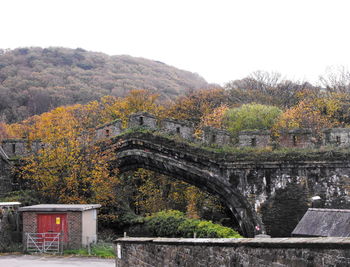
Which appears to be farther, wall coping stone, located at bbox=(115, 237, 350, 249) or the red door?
the red door

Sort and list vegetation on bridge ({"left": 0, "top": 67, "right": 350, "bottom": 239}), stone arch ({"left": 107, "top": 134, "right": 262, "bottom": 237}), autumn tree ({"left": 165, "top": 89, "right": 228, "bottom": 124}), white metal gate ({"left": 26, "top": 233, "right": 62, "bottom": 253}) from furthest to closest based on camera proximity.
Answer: autumn tree ({"left": 165, "top": 89, "right": 228, "bottom": 124}) < vegetation on bridge ({"left": 0, "top": 67, "right": 350, "bottom": 239}) < stone arch ({"left": 107, "top": 134, "right": 262, "bottom": 237}) < white metal gate ({"left": 26, "top": 233, "right": 62, "bottom": 253})

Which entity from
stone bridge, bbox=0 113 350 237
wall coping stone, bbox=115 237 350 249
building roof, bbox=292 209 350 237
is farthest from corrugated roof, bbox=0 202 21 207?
wall coping stone, bbox=115 237 350 249

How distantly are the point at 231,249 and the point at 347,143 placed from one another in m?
13.4

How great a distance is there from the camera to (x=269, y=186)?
60.5 ft

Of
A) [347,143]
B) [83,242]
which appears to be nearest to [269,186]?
[347,143]

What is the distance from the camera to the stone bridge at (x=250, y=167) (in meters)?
17.9

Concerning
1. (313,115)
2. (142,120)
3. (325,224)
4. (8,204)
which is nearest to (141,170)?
(142,120)

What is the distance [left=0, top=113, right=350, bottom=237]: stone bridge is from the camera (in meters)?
Result: 17.9

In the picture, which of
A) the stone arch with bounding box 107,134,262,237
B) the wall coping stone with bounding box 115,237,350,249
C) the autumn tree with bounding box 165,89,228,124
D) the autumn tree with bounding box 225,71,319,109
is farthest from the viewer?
the autumn tree with bounding box 225,71,319,109

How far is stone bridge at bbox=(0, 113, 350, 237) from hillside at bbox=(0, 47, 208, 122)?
4336cm

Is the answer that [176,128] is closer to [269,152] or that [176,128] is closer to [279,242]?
[269,152]

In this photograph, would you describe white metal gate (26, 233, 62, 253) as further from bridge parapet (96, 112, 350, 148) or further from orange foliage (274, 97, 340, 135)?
orange foliage (274, 97, 340, 135)

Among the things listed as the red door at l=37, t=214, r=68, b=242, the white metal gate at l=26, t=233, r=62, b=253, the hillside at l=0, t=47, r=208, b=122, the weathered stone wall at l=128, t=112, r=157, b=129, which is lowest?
the white metal gate at l=26, t=233, r=62, b=253

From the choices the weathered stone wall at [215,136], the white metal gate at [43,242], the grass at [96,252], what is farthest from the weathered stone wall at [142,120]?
the white metal gate at [43,242]
